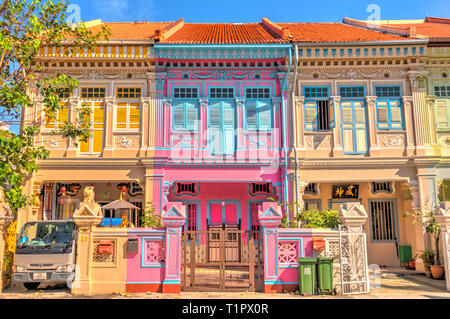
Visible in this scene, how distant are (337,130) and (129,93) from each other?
869 cm

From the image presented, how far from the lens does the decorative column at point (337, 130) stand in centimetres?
1614

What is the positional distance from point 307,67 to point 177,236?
30.8 ft

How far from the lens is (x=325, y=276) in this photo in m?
10.6

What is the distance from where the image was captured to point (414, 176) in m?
16.0

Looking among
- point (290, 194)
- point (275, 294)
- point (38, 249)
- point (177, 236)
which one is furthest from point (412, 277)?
point (38, 249)

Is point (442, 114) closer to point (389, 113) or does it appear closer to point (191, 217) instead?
point (389, 113)

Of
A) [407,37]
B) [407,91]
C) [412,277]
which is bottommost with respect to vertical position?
[412,277]

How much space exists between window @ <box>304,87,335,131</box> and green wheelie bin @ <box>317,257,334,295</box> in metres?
7.11

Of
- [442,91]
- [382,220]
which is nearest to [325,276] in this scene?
[382,220]

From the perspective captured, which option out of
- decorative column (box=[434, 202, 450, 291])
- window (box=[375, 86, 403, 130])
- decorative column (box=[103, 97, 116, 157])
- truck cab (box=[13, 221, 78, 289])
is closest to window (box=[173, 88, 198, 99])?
decorative column (box=[103, 97, 116, 157])

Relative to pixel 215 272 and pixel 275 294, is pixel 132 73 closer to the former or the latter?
pixel 215 272

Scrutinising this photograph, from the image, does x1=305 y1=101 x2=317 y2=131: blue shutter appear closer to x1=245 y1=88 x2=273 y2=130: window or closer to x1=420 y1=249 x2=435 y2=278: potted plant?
x1=245 y1=88 x2=273 y2=130: window

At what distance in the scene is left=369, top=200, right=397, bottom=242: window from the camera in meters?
17.6

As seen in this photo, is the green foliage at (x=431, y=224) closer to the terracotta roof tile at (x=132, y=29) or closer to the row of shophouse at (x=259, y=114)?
the row of shophouse at (x=259, y=114)
